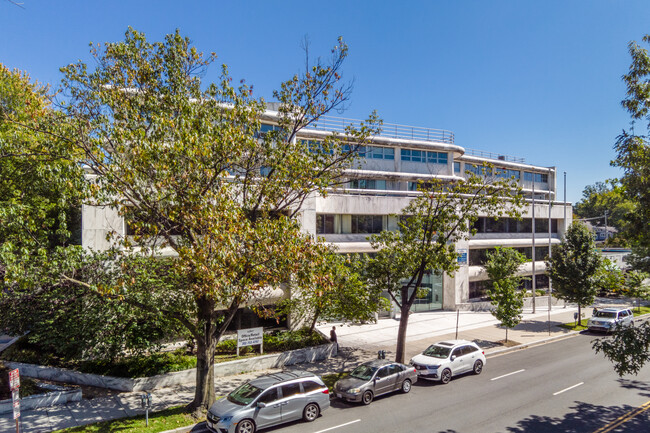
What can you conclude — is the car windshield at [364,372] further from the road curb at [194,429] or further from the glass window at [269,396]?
the road curb at [194,429]

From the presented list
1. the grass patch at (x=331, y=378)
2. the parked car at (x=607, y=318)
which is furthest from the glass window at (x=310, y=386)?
the parked car at (x=607, y=318)

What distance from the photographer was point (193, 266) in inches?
504

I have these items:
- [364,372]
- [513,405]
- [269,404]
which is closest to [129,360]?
[269,404]

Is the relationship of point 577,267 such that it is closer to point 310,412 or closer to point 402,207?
point 402,207

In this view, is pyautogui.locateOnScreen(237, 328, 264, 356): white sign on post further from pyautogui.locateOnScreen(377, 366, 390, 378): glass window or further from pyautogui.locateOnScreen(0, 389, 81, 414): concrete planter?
pyautogui.locateOnScreen(0, 389, 81, 414): concrete planter

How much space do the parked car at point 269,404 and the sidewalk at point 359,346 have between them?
130 inches

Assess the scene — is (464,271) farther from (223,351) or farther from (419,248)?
(223,351)

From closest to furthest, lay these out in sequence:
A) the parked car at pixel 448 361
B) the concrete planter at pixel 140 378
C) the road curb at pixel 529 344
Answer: the concrete planter at pixel 140 378 < the parked car at pixel 448 361 < the road curb at pixel 529 344

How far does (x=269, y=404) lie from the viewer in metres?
14.0

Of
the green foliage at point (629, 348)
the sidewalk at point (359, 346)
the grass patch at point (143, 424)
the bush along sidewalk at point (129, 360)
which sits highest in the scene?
the green foliage at point (629, 348)

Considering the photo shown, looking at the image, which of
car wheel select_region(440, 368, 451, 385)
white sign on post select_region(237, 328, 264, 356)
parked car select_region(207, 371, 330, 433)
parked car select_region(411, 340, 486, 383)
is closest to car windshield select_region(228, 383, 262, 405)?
parked car select_region(207, 371, 330, 433)

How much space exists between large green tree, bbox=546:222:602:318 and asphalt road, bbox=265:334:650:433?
11.1 m

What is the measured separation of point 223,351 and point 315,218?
11.2 m

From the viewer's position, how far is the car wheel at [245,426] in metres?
13.2
